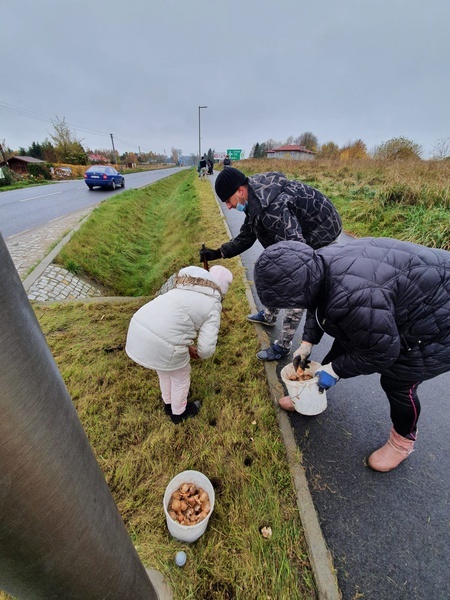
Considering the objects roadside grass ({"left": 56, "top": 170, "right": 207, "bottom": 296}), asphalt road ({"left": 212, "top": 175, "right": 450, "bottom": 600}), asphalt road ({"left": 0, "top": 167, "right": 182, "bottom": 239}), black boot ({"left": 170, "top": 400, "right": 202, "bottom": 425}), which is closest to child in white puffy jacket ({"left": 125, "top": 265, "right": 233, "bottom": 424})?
black boot ({"left": 170, "top": 400, "right": 202, "bottom": 425})

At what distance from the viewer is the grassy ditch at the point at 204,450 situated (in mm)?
1657

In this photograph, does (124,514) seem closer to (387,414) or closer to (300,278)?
(300,278)

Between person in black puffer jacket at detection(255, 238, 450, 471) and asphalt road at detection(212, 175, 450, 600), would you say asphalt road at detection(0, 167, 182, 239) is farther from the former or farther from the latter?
asphalt road at detection(212, 175, 450, 600)

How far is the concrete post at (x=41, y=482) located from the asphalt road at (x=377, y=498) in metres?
1.66

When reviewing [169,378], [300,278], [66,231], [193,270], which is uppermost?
[300,278]

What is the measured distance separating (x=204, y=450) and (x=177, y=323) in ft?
3.56

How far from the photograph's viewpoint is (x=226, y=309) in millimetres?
4234

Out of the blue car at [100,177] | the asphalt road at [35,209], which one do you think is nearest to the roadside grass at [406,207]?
the asphalt road at [35,209]

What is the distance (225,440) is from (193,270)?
1.44 m

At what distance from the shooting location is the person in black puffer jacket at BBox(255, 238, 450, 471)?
153 centimetres

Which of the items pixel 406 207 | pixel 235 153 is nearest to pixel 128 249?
pixel 406 207

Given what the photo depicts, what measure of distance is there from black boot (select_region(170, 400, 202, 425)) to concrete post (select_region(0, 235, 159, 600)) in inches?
65.1

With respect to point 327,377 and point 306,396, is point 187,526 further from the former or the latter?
point 327,377

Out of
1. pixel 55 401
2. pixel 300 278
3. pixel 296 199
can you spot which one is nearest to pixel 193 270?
pixel 300 278
